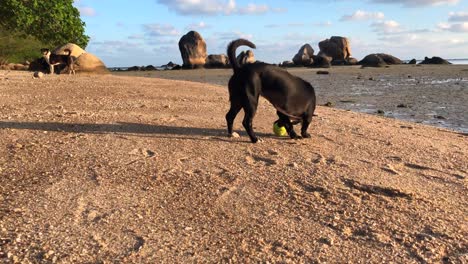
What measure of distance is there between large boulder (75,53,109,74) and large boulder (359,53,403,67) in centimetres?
3846

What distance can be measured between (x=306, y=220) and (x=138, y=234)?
4.57ft

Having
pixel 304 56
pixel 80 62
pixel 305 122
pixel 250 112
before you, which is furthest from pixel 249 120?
pixel 304 56

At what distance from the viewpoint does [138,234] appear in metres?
3.45

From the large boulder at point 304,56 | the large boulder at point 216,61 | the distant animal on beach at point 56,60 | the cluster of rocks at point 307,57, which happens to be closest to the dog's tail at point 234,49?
the distant animal on beach at point 56,60

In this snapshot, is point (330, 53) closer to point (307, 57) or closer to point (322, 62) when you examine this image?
point (307, 57)

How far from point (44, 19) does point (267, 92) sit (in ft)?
48.4

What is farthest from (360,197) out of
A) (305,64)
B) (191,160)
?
(305,64)

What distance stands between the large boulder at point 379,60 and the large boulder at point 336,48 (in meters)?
4.29

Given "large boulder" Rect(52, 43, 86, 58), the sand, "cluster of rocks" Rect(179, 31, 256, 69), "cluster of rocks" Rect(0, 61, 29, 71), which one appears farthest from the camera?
"cluster of rocks" Rect(179, 31, 256, 69)

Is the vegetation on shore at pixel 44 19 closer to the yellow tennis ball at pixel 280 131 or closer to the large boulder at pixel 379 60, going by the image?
→ the yellow tennis ball at pixel 280 131

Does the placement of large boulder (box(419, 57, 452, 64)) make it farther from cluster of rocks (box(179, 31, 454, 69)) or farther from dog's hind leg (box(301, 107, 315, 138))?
dog's hind leg (box(301, 107, 315, 138))

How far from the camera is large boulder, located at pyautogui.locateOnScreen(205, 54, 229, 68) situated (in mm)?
54219

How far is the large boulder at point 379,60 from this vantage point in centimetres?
5335

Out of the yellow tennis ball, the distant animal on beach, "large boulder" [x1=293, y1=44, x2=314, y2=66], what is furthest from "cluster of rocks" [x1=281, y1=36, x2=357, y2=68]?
the yellow tennis ball
